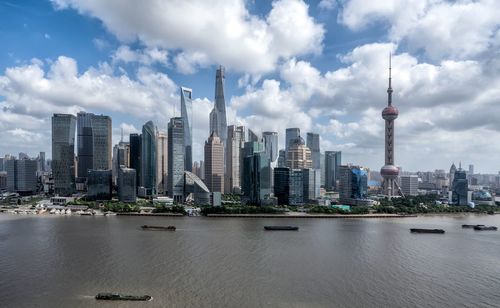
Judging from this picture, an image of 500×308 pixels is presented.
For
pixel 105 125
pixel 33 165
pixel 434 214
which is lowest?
pixel 434 214

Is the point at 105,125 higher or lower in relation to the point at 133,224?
higher

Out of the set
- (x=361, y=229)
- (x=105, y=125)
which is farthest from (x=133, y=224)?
(x=105, y=125)

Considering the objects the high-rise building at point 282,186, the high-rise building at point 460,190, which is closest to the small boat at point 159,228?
the high-rise building at point 282,186

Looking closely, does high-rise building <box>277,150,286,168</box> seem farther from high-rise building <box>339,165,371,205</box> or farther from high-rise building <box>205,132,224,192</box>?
high-rise building <box>339,165,371,205</box>

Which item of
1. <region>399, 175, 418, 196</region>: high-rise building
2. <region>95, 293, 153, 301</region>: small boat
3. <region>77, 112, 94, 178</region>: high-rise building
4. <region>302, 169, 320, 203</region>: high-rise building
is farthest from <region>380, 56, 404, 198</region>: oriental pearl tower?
<region>95, 293, 153, 301</region>: small boat

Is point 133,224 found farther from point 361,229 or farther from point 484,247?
point 484,247

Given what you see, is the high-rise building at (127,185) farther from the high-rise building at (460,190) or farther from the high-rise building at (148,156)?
the high-rise building at (460,190)
